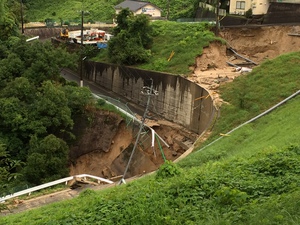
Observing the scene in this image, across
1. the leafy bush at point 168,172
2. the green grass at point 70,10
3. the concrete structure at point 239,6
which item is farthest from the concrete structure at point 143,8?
the leafy bush at point 168,172

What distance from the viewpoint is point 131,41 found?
32375mm

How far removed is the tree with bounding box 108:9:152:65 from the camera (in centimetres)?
3183

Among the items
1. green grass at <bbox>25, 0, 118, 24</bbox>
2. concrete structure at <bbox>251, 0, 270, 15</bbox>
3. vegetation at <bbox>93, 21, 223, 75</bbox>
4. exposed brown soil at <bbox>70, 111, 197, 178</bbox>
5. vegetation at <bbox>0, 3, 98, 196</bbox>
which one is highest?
concrete structure at <bbox>251, 0, 270, 15</bbox>

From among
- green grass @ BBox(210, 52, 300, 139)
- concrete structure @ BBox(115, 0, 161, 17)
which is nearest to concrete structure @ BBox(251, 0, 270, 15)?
green grass @ BBox(210, 52, 300, 139)

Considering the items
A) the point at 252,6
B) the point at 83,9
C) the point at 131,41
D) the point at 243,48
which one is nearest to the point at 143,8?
the point at 83,9

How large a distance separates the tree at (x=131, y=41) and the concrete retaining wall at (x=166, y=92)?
3.16 feet

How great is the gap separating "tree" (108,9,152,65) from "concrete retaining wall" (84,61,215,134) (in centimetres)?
96

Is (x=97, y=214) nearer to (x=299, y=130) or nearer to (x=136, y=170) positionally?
(x=299, y=130)

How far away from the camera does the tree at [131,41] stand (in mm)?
31828

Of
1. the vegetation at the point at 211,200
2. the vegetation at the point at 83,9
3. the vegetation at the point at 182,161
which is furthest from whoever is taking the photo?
the vegetation at the point at 83,9

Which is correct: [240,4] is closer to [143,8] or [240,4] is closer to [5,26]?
[143,8]

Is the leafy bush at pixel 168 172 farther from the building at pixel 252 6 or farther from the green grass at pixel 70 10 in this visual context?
the green grass at pixel 70 10

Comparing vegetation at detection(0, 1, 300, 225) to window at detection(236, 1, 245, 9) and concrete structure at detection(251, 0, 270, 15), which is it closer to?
concrete structure at detection(251, 0, 270, 15)

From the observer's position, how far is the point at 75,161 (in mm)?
25922
